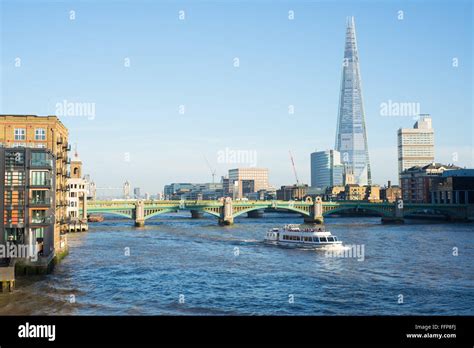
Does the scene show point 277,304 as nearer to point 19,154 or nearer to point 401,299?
point 401,299

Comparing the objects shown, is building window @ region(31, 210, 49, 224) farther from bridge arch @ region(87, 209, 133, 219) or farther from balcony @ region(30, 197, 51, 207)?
bridge arch @ region(87, 209, 133, 219)


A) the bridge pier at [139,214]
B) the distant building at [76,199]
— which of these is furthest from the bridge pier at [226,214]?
the distant building at [76,199]

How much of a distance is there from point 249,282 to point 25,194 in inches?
1047

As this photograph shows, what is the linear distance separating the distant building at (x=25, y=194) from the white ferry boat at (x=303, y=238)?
4471 centimetres

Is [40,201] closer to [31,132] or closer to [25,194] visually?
[25,194]

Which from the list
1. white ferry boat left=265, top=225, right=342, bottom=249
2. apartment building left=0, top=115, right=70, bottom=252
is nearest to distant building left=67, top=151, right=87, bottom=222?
white ferry boat left=265, top=225, right=342, bottom=249

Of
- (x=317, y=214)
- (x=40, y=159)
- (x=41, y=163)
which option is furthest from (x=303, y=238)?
(x=317, y=214)

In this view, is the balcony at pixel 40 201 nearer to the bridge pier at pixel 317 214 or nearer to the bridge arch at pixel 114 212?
the bridge arch at pixel 114 212

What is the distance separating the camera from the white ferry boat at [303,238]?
299ft

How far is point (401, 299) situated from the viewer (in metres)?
46.5

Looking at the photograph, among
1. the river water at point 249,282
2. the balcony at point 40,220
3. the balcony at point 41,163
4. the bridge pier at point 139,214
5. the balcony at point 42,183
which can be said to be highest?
the balcony at point 41,163
